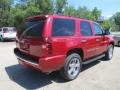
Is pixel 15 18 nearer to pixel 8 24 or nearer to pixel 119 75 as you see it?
pixel 8 24

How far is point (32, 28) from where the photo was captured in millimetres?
5578

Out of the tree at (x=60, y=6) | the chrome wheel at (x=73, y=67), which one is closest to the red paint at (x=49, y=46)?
the chrome wheel at (x=73, y=67)

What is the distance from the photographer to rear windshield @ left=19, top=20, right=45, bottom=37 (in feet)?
17.0

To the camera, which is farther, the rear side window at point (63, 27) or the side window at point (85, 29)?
the side window at point (85, 29)

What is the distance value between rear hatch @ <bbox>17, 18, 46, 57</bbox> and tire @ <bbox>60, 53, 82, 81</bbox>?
1034 millimetres

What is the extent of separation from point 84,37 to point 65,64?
1.28 meters

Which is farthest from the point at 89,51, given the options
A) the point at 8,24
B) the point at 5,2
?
the point at 5,2

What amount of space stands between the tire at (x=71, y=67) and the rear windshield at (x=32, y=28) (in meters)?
1.21

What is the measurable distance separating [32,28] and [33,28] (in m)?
0.07

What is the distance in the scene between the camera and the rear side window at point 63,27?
17.3 feet

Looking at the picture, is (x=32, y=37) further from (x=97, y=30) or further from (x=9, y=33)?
(x=9, y=33)

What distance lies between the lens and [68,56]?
574 centimetres

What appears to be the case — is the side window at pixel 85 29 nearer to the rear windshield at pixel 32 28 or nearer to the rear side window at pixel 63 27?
the rear side window at pixel 63 27

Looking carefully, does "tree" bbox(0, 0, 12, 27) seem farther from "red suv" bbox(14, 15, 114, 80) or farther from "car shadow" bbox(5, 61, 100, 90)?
"red suv" bbox(14, 15, 114, 80)
